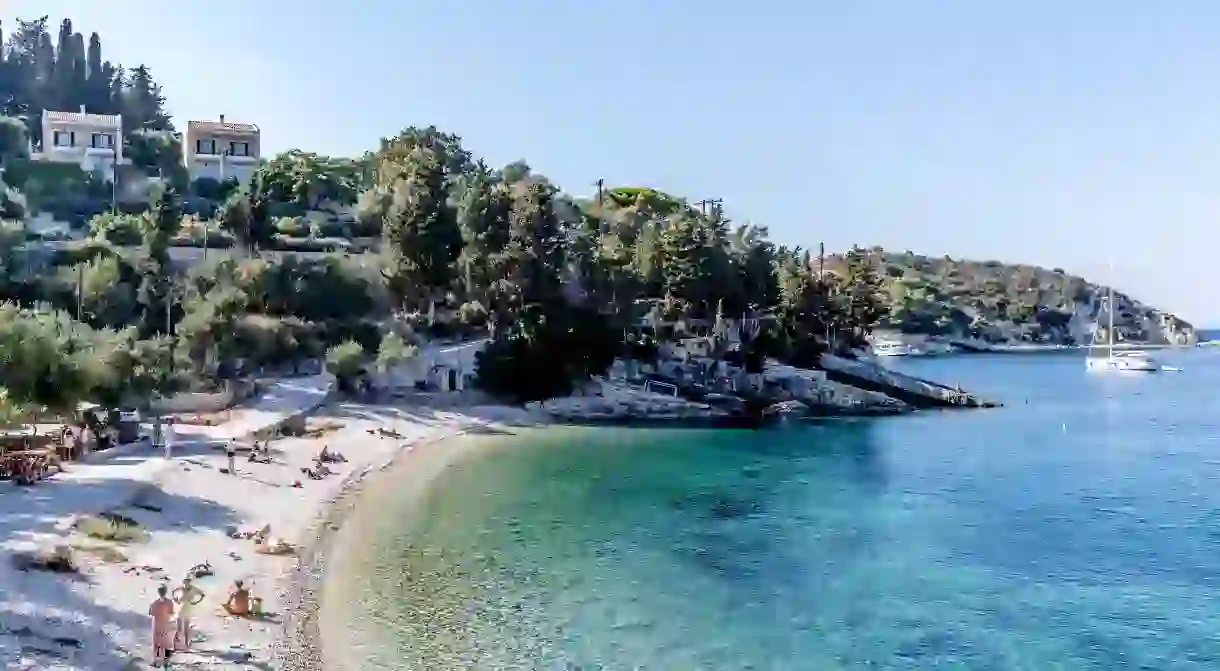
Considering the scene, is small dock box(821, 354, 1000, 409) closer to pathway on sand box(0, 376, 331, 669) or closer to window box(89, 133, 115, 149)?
pathway on sand box(0, 376, 331, 669)

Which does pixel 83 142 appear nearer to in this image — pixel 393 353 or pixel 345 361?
pixel 345 361

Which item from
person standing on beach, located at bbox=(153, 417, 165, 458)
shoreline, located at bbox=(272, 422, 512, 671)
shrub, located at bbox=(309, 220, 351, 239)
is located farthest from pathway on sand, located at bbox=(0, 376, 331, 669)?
shrub, located at bbox=(309, 220, 351, 239)

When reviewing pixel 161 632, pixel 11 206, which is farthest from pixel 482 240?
pixel 161 632

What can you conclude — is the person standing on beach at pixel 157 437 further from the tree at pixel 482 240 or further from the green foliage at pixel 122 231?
the green foliage at pixel 122 231

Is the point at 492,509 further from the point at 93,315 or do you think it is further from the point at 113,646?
the point at 93,315

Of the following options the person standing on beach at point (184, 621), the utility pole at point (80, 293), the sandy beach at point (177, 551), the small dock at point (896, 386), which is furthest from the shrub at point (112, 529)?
the small dock at point (896, 386)

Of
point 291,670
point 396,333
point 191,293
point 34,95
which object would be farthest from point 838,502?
point 34,95
